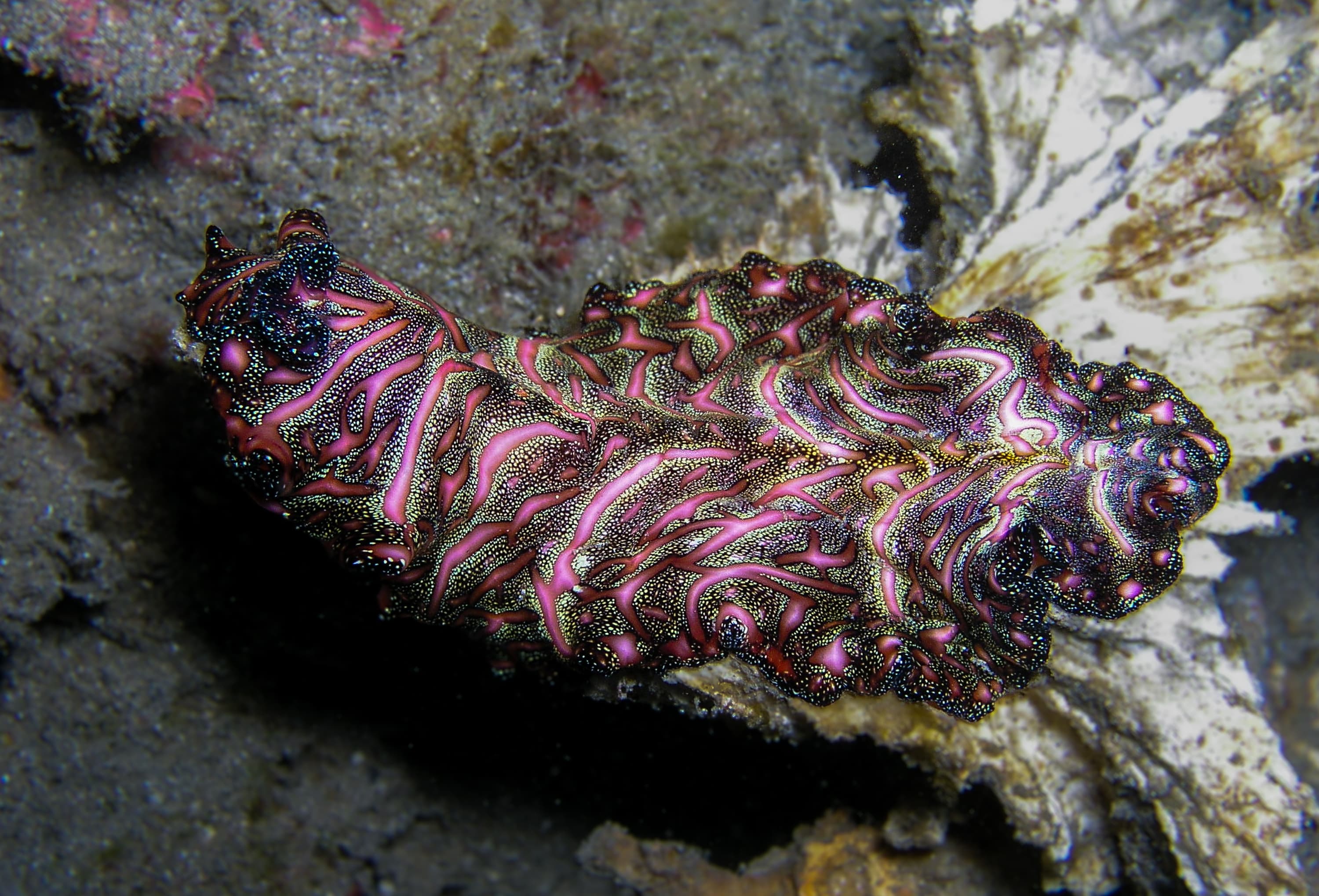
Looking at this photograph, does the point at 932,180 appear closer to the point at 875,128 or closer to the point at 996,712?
the point at 875,128

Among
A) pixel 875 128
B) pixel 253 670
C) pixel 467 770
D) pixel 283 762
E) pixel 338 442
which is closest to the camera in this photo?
pixel 338 442

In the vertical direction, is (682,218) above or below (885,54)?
below

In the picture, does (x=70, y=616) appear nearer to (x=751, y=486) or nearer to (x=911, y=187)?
(x=751, y=486)

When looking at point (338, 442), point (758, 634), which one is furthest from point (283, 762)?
point (758, 634)

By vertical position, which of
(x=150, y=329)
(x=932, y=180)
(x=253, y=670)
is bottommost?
(x=253, y=670)

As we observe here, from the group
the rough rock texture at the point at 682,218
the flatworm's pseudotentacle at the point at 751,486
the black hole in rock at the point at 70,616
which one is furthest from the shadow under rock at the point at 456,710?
the flatworm's pseudotentacle at the point at 751,486

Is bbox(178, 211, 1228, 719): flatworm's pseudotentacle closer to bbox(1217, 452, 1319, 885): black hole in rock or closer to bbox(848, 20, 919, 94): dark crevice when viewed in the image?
bbox(848, 20, 919, 94): dark crevice

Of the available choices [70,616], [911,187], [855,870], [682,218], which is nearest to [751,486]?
[682,218]
